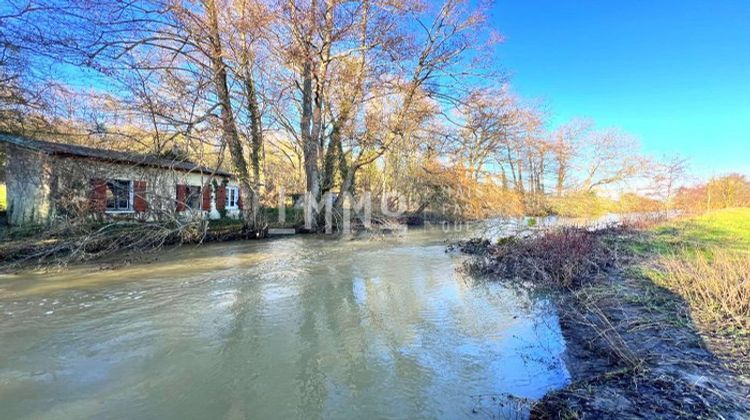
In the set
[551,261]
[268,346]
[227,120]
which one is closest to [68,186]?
[227,120]

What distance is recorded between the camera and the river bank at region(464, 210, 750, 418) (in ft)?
8.96

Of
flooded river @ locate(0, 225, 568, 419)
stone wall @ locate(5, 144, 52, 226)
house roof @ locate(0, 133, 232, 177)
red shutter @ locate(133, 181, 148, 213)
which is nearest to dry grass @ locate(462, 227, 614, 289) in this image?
flooded river @ locate(0, 225, 568, 419)

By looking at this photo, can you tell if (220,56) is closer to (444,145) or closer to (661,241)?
(444,145)

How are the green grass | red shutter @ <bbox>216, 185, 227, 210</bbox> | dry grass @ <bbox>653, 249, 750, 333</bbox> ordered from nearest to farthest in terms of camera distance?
1. dry grass @ <bbox>653, 249, 750, 333</bbox>
2. the green grass
3. red shutter @ <bbox>216, 185, 227, 210</bbox>

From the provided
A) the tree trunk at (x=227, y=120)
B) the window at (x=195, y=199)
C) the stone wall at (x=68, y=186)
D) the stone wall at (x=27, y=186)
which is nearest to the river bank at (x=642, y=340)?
the window at (x=195, y=199)

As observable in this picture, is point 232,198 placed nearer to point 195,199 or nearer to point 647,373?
point 195,199

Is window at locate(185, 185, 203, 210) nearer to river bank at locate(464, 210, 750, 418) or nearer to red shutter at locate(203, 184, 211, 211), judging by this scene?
red shutter at locate(203, 184, 211, 211)

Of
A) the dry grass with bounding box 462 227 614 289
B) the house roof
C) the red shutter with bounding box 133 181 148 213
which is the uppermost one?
the house roof

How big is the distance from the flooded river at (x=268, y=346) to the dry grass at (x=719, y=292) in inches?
63.8

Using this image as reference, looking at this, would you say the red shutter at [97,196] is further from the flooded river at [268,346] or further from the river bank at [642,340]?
the river bank at [642,340]

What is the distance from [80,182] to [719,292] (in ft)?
46.6

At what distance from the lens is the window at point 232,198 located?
20.6m

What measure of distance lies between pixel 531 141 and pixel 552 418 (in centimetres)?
2569

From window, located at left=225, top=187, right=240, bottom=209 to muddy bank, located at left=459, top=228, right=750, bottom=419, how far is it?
17648mm
